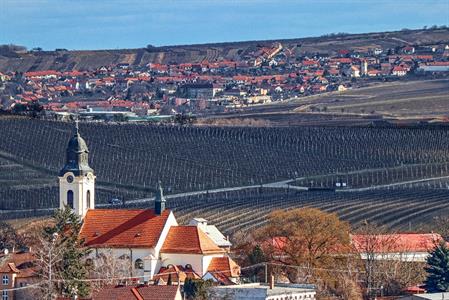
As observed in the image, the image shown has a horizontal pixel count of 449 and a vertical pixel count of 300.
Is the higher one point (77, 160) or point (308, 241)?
point (77, 160)

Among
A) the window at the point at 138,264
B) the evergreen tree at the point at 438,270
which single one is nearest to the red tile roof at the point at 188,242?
the window at the point at 138,264

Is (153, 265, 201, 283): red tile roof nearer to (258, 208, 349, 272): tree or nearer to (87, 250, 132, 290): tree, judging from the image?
(87, 250, 132, 290): tree

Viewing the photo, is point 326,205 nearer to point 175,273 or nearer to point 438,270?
point 175,273

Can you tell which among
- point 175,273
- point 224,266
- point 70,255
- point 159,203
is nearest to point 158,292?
point 70,255

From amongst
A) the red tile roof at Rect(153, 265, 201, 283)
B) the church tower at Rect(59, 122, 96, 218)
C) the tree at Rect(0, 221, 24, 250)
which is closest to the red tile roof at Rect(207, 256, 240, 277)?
the red tile roof at Rect(153, 265, 201, 283)

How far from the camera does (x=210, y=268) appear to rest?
70188 millimetres

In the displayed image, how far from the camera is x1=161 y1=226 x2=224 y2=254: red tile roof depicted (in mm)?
70688

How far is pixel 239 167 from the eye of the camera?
123m

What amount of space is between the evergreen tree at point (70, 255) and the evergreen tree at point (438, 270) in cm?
1146

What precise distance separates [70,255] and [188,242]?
8.45 metres

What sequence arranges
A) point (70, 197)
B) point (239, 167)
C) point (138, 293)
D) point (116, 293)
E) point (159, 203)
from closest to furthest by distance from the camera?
point (138, 293) → point (116, 293) → point (159, 203) → point (70, 197) → point (239, 167)

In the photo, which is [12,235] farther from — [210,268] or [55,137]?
[55,137]

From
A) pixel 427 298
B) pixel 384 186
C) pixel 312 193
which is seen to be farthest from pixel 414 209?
pixel 427 298

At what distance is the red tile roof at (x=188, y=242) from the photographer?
232 feet
